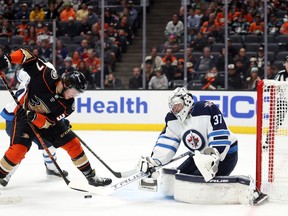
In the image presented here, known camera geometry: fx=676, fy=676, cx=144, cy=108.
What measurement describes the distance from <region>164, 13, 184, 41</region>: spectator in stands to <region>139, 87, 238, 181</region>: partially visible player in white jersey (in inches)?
202

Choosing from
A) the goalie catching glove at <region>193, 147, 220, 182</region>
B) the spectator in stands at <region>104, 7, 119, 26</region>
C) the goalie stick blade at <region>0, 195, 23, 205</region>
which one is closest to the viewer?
the goalie catching glove at <region>193, 147, 220, 182</region>

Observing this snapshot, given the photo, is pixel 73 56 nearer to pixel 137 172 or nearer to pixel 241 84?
pixel 241 84

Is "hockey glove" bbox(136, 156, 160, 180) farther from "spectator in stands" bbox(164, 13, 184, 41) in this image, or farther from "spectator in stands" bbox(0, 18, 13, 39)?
"spectator in stands" bbox(0, 18, 13, 39)

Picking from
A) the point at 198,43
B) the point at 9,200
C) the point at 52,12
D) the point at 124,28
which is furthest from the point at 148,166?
the point at 52,12

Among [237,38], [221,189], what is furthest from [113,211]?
[237,38]

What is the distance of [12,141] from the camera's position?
4484mm

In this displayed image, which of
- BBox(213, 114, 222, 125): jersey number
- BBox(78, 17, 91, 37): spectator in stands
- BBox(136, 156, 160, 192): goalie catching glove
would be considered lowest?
BBox(136, 156, 160, 192): goalie catching glove

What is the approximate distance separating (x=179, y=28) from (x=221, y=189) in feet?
18.3

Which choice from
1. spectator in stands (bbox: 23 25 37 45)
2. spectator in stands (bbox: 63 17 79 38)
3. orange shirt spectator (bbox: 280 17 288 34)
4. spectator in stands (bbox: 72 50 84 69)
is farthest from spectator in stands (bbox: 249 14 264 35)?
spectator in stands (bbox: 23 25 37 45)

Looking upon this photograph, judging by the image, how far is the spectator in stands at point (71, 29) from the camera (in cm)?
998

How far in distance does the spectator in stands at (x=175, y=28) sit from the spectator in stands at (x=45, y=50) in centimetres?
169

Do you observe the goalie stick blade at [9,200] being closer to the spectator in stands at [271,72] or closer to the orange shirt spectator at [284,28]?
the spectator in stands at [271,72]

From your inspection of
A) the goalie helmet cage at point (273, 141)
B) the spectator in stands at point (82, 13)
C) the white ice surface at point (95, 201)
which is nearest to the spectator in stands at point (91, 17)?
the spectator in stands at point (82, 13)

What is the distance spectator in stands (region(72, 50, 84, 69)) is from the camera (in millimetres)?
9664
